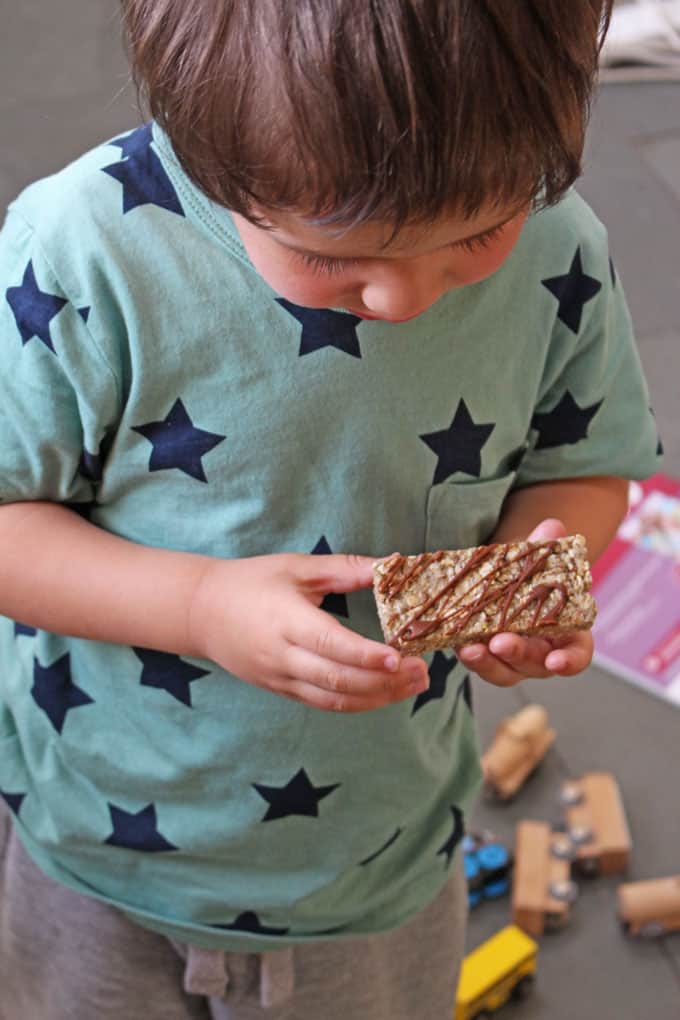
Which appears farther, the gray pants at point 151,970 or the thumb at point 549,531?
the gray pants at point 151,970

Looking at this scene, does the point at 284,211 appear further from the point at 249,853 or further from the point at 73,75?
the point at 73,75

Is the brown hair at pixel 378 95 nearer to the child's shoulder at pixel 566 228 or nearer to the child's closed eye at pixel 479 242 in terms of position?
the child's closed eye at pixel 479 242

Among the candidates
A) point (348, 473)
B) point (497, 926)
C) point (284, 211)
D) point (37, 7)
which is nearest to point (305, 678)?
point (348, 473)

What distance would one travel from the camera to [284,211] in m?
0.57

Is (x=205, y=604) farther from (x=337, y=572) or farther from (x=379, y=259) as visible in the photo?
(x=379, y=259)

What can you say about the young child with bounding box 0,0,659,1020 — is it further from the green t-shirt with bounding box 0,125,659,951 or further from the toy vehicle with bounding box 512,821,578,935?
the toy vehicle with bounding box 512,821,578,935

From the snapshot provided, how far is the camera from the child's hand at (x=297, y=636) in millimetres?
675

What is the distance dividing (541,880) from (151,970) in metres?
0.64

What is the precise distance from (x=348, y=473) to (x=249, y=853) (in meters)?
0.29

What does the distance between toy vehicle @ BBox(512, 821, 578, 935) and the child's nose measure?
38.2 inches

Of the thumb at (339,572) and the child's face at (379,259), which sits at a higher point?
the child's face at (379,259)

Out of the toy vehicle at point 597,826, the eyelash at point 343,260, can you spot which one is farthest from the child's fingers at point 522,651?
the toy vehicle at point 597,826

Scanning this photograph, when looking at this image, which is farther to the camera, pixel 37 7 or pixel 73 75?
pixel 37 7

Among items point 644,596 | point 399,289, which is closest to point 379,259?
point 399,289
